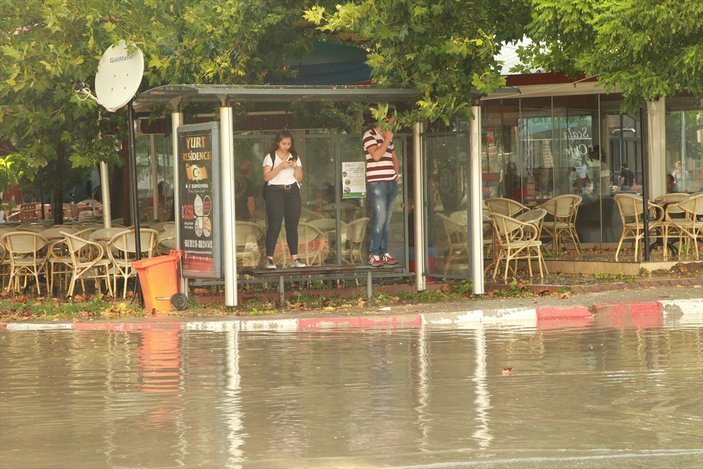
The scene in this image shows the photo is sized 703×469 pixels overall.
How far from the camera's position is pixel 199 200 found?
17391mm

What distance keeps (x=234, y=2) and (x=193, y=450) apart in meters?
10.8

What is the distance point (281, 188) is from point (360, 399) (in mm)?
7988

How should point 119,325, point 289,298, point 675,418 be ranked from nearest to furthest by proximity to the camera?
point 675,418
point 119,325
point 289,298

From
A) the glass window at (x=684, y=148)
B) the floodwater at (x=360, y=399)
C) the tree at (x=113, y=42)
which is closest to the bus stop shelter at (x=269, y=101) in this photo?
the tree at (x=113, y=42)

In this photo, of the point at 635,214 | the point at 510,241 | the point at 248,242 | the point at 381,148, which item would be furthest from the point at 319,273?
the point at 635,214

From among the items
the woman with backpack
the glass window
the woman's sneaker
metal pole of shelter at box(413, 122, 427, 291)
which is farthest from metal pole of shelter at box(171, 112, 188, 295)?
the glass window

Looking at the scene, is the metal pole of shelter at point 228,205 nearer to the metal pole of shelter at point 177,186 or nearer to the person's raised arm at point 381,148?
the metal pole of shelter at point 177,186

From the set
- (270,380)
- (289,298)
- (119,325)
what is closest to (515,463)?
(270,380)

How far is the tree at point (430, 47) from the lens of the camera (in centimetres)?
1700

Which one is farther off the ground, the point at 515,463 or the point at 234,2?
the point at 234,2

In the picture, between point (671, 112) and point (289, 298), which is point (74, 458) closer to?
point (289, 298)

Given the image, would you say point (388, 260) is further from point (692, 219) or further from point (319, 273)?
point (692, 219)

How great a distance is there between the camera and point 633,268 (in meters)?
19.8

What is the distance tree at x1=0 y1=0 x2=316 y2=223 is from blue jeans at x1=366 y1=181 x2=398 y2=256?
8.52 feet
